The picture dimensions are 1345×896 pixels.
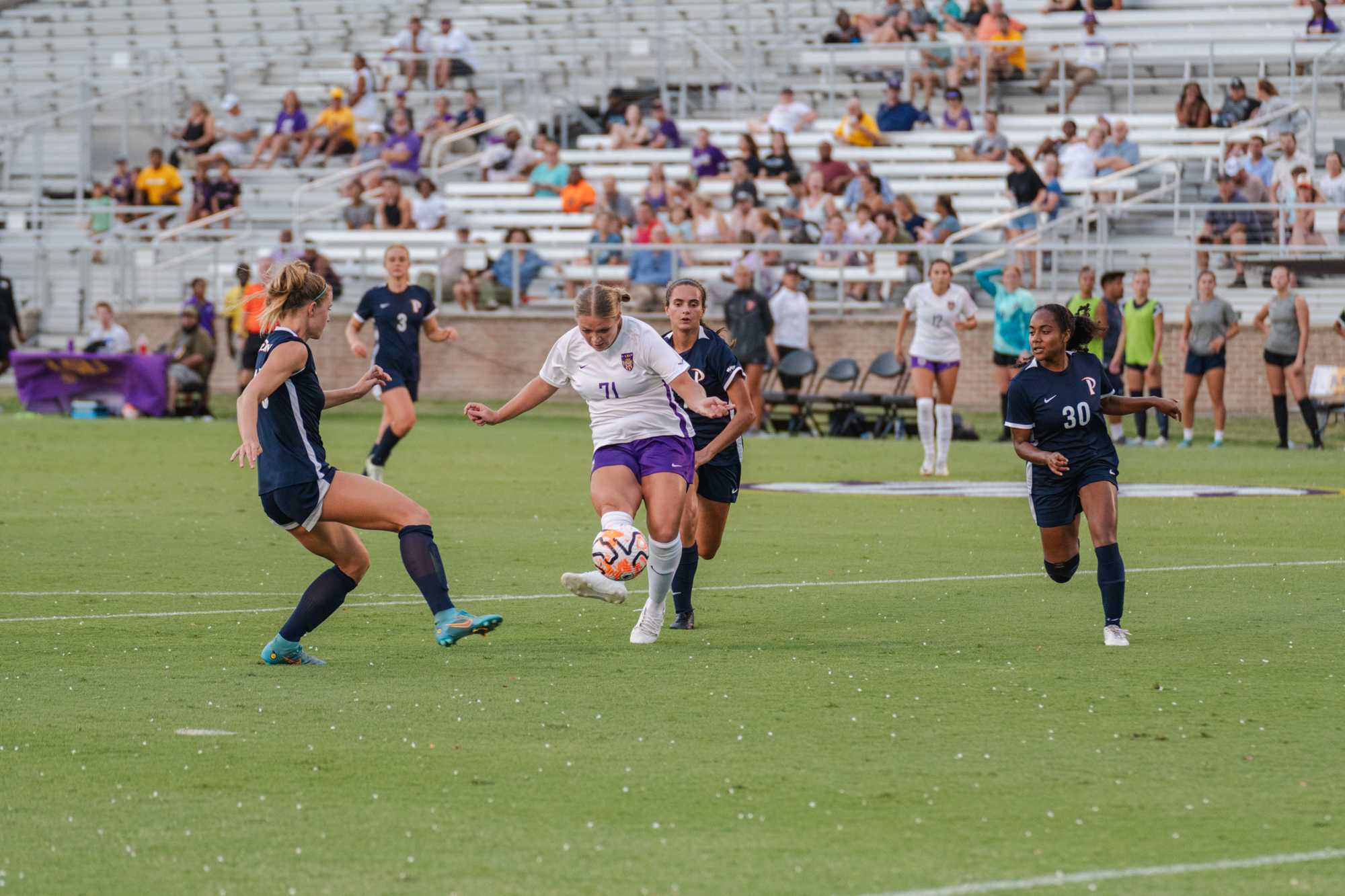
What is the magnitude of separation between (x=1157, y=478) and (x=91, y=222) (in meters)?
22.1

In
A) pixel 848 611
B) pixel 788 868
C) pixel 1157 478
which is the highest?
pixel 788 868

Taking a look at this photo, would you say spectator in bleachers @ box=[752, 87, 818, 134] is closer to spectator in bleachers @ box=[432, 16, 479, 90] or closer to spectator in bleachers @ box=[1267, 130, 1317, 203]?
spectator in bleachers @ box=[432, 16, 479, 90]

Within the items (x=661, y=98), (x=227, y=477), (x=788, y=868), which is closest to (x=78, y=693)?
(x=788, y=868)

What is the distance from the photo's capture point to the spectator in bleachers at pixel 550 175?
110 feet

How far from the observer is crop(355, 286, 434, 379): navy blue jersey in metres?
18.4

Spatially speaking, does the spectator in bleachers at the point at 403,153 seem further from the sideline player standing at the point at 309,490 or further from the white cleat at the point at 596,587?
the white cleat at the point at 596,587

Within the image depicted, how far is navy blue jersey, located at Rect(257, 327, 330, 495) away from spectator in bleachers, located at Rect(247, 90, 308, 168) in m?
29.2

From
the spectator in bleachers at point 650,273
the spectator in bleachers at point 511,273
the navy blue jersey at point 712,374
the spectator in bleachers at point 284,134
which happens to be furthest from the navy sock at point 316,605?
the spectator in bleachers at point 284,134

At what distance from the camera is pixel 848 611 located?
10664 mm

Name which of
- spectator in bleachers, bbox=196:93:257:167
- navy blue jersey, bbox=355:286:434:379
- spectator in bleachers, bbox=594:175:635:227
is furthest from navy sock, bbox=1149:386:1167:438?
spectator in bleachers, bbox=196:93:257:167

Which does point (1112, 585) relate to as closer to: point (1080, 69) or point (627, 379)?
point (627, 379)

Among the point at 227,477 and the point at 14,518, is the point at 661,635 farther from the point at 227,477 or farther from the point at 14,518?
the point at 227,477

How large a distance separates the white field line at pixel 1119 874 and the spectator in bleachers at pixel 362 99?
33521 mm

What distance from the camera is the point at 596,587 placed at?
8.82m
